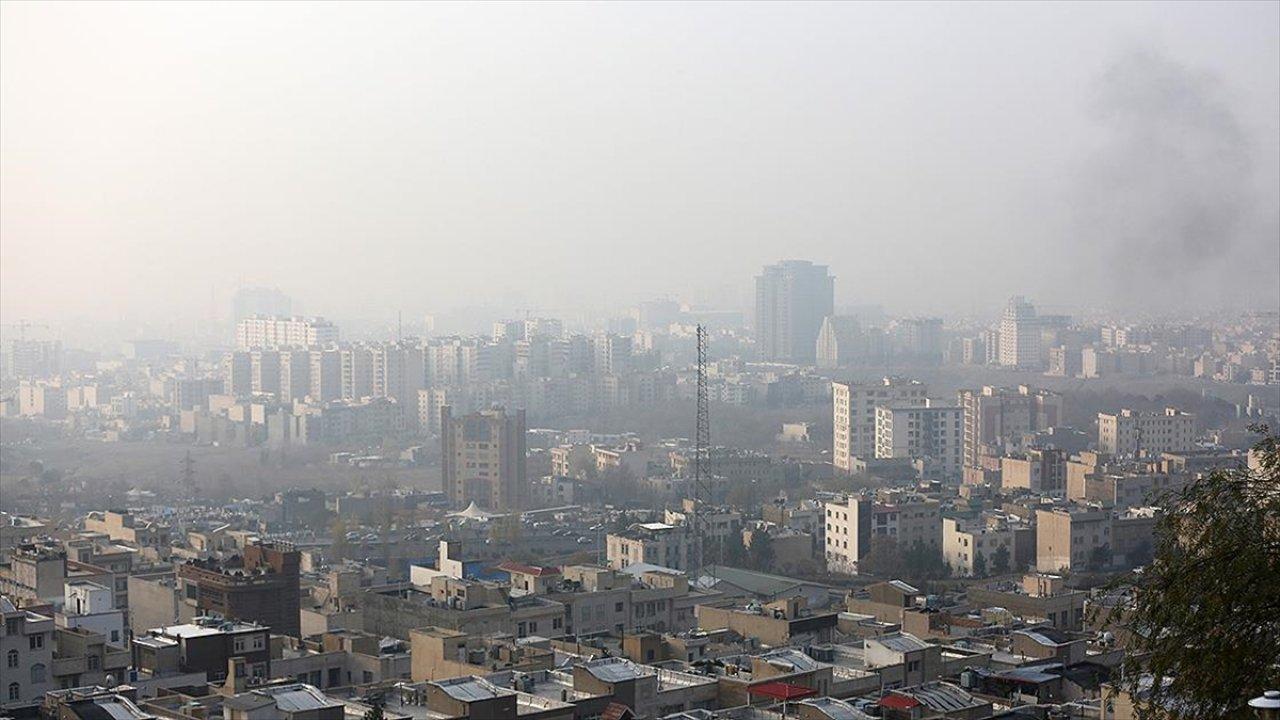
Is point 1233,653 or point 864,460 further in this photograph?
point 864,460

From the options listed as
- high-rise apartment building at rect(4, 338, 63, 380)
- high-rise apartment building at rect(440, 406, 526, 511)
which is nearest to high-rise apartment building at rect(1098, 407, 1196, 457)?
high-rise apartment building at rect(440, 406, 526, 511)

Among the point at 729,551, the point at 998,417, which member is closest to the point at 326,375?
the point at 998,417

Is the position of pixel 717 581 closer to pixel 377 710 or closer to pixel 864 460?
pixel 377 710

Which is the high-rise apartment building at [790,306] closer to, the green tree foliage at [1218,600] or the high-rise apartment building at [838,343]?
the high-rise apartment building at [838,343]

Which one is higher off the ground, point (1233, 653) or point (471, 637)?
point (1233, 653)

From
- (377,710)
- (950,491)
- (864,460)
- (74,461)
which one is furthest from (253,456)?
(377,710)

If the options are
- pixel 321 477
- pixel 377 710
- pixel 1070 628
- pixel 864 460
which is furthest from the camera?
pixel 321 477
